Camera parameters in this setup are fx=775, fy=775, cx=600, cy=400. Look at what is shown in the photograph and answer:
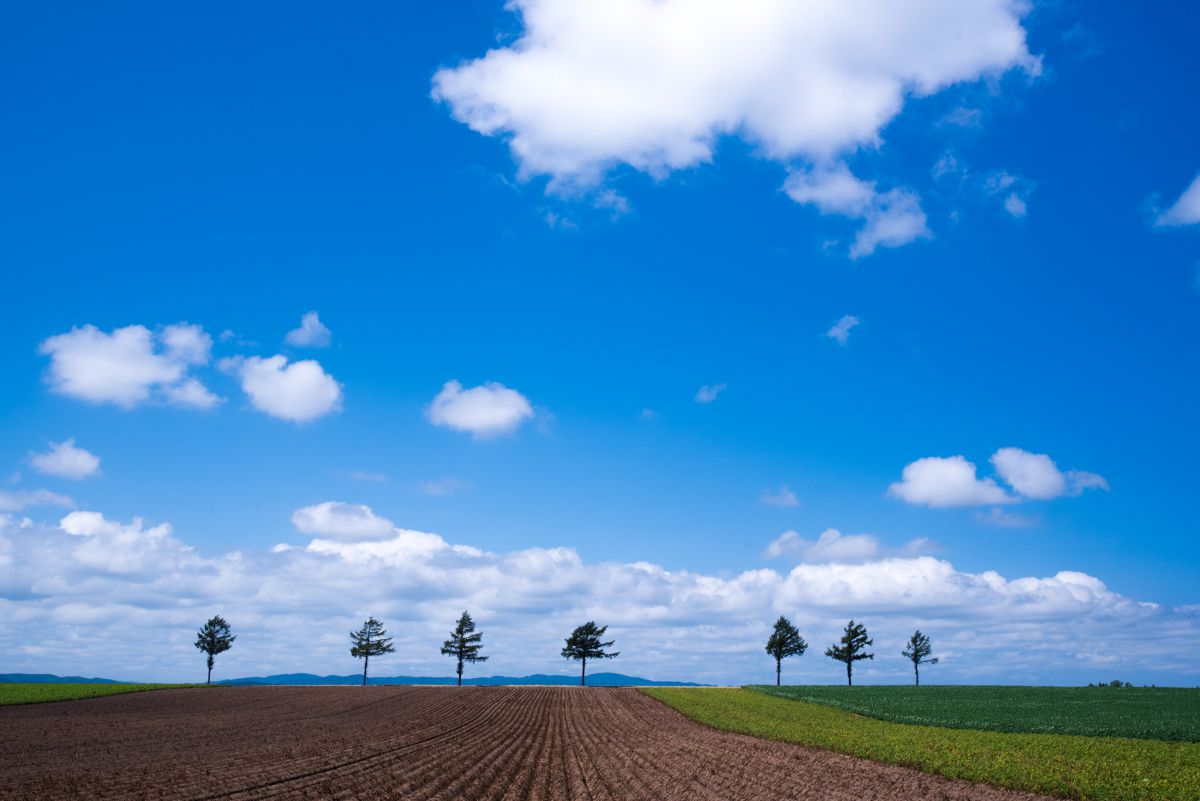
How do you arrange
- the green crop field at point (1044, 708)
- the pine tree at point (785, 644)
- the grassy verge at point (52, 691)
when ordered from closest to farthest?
the green crop field at point (1044, 708)
the grassy verge at point (52, 691)
the pine tree at point (785, 644)

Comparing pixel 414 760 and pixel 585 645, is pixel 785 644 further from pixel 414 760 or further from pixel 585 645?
pixel 414 760

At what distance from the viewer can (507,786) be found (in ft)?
79.6

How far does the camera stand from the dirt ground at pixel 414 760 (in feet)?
75.6

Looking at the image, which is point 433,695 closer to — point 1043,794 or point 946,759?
point 946,759

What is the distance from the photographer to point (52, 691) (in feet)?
222

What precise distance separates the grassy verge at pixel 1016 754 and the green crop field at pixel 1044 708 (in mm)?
3109

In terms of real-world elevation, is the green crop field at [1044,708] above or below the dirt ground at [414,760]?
below

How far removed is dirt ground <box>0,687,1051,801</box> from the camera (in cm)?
2305

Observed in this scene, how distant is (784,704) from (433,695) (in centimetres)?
3350

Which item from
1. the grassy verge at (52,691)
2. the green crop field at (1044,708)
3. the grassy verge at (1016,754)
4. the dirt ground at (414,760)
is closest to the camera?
the dirt ground at (414,760)

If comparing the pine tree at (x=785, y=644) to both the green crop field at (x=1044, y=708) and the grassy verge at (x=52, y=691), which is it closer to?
the green crop field at (x=1044, y=708)

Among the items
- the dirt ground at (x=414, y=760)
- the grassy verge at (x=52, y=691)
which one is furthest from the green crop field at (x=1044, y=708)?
the grassy verge at (x=52, y=691)

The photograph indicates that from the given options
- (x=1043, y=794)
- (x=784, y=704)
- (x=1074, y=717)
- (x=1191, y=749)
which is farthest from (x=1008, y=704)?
(x=1043, y=794)

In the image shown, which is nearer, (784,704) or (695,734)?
(695,734)
